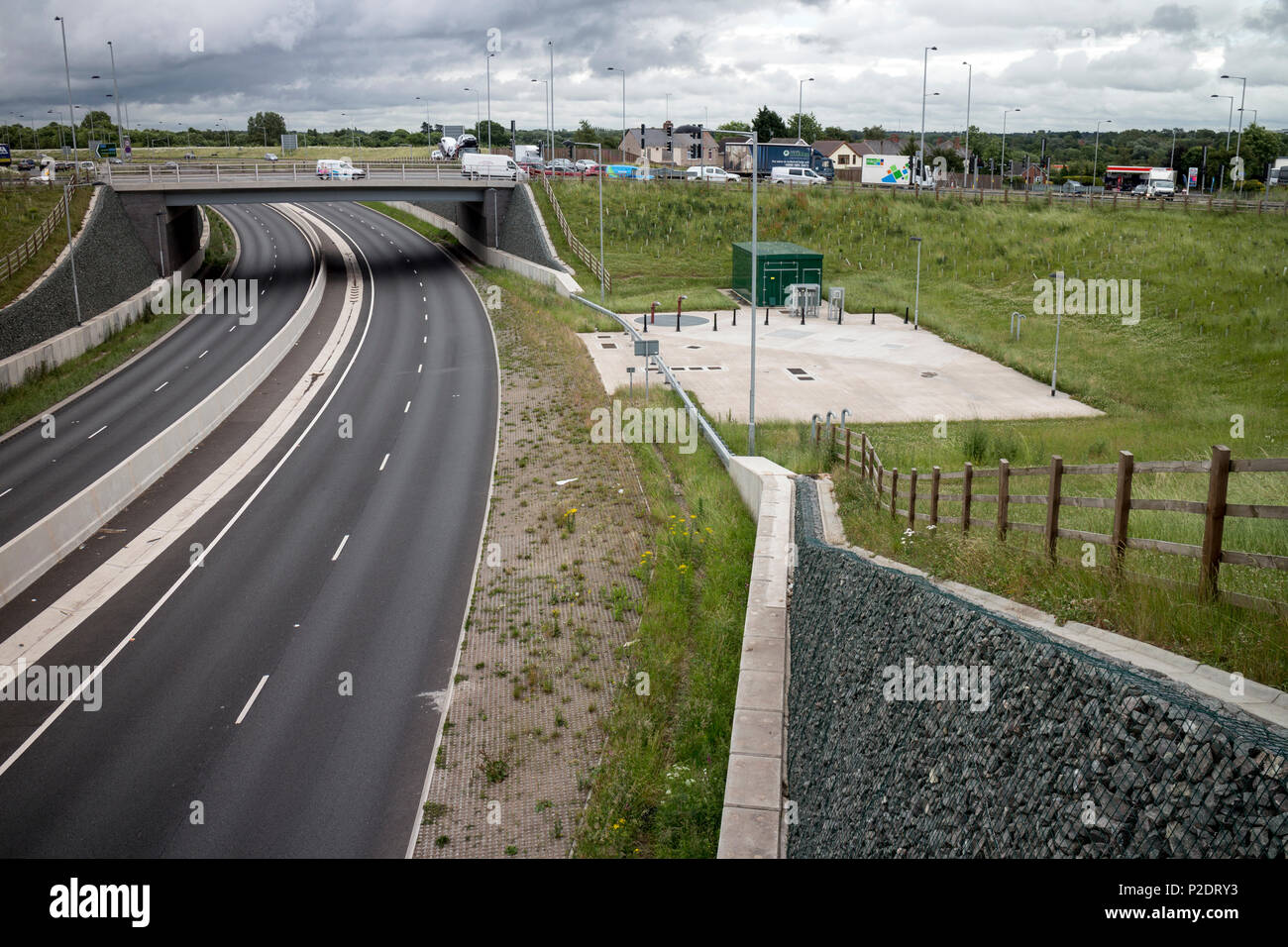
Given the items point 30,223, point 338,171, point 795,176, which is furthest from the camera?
point 795,176

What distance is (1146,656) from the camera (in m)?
7.56

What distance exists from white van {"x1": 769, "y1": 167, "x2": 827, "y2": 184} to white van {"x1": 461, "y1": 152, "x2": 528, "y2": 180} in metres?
21.5

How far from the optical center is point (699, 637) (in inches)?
700

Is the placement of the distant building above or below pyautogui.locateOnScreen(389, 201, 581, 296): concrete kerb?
above

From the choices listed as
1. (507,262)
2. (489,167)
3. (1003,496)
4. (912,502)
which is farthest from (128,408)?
(489,167)

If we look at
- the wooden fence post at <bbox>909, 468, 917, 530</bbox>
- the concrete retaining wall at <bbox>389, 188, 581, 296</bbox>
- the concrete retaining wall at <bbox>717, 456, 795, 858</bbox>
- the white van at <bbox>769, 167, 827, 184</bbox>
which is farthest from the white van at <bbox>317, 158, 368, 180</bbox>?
the wooden fence post at <bbox>909, 468, 917, 530</bbox>

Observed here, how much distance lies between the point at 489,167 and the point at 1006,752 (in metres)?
68.8

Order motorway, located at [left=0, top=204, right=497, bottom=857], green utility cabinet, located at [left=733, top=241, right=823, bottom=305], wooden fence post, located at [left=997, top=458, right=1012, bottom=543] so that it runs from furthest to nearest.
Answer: green utility cabinet, located at [left=733, top=241, right=823, bottom=305], motorway, located at [left=0, top=204, right=497, bottom=857], wooden fence post, located at [left=997, top=458, right=1012, bottom=543]

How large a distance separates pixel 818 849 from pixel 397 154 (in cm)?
Result: 13734

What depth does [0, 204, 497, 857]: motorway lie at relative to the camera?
13.5 metres

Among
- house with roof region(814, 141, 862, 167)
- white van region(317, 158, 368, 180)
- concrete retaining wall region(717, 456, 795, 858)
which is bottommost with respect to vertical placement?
concrete retaining wall region(717, 456, 795, 858)

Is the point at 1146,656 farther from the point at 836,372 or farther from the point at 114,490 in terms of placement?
the point at 836,372

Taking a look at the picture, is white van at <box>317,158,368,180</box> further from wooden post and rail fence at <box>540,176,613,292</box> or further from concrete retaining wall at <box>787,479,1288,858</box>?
concrete retaining wall at <box>787,479,1288,858</box>

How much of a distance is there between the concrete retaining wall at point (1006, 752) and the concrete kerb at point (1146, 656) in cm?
12
